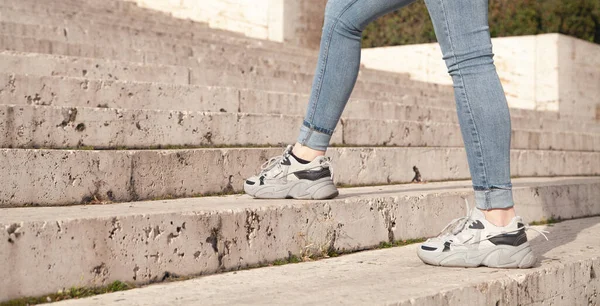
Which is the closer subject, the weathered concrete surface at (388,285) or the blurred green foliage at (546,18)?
the weathered concrete surface at (388,285)

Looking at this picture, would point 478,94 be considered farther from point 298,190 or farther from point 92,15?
point 92,15

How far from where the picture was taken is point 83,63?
4816 mm

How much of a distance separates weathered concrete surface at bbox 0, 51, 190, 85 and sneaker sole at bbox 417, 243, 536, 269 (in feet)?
9.14

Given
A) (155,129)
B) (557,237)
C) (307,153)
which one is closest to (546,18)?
(557,237)

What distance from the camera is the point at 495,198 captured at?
244cm

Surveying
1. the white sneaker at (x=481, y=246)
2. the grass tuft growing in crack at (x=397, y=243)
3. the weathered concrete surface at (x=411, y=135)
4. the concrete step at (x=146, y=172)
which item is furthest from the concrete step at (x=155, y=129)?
the white sneaker at (x=481, y=246)

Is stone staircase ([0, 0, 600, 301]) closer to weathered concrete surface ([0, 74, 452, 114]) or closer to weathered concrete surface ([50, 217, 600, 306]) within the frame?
weathered concrete surface ([0, 74, 452, 114])

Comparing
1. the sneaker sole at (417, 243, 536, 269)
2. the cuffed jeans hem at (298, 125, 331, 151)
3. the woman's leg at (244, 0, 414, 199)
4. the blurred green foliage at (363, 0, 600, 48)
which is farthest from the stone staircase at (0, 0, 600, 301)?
the blurred green foliage at (363, 0, 600, 48)

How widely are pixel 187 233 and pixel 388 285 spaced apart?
2.27 ft

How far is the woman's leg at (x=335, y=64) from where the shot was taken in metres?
2.69

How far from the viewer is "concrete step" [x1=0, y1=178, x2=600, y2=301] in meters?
2.10

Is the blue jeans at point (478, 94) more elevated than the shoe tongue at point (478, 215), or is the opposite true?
the blue jeans at point (478, 94)

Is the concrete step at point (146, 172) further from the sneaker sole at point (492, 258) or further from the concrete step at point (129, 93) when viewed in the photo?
the sneaker sole at point (492, 258)

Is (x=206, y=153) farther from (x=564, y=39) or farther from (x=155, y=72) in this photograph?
(x=564, y=39)
